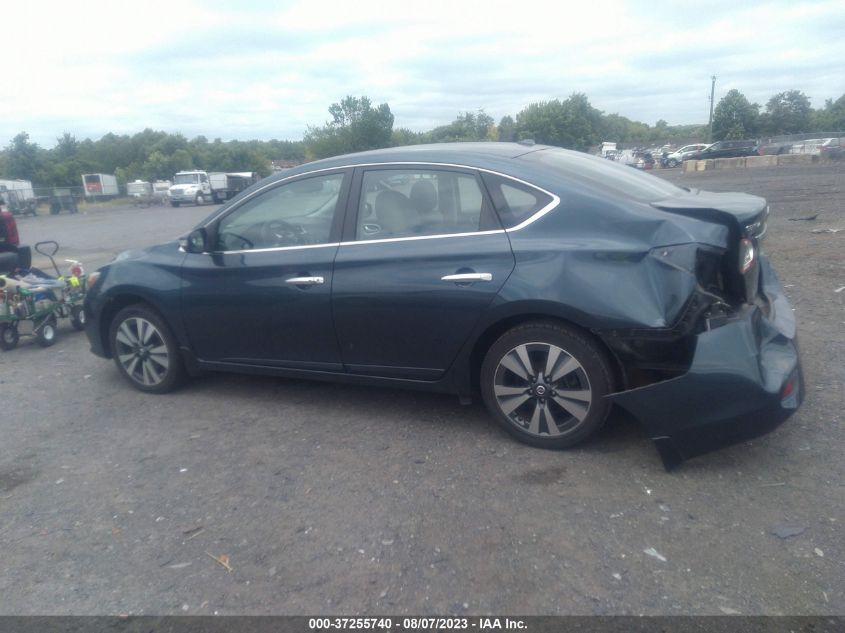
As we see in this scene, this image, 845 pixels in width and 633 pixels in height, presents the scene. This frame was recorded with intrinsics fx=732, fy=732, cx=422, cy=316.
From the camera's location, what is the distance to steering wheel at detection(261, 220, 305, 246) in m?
4.97

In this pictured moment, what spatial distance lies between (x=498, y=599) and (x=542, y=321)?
1659 mm

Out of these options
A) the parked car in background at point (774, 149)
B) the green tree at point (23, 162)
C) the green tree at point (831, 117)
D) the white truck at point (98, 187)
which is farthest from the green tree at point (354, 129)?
the green tree at point (831, 117)

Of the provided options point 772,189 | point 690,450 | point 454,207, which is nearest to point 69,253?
point 454,207

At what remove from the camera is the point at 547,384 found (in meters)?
4.16

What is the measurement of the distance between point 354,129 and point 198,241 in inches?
818

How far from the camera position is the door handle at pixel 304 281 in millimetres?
4730

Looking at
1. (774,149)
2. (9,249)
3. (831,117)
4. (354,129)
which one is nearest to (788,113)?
(831,117)

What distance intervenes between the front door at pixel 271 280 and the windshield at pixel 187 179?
4266 centimetres

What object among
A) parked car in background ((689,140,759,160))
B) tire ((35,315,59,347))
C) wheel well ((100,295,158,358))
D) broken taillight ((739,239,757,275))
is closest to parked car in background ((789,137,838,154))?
parked car in background ((689,140,759,160))

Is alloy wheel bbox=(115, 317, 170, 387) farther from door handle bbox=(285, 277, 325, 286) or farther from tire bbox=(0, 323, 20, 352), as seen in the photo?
tire bbox=(0, 323, 20, 352)

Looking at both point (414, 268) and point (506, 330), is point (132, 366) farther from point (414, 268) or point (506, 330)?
point (506, 330)

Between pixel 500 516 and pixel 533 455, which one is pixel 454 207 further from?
pixel 500 516

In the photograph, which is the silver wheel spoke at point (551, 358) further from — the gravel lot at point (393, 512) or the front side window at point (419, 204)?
the front side window at point (419, 204)

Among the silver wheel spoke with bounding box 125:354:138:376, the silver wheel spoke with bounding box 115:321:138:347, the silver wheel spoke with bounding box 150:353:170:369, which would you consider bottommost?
the silver wheel spoke with bounding box 125:354:138:376
